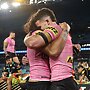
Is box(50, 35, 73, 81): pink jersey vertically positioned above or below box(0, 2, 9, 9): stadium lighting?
below

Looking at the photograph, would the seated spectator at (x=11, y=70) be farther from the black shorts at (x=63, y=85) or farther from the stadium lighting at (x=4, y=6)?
the stadium lighting at (x=4, y=6)

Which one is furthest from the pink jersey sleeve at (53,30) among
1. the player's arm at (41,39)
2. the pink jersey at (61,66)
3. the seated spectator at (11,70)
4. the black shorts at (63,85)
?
the seated spectator at (11,70)

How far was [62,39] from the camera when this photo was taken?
2379 millimetres

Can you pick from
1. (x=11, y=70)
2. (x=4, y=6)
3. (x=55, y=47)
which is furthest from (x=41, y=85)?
(x=4, y=6)

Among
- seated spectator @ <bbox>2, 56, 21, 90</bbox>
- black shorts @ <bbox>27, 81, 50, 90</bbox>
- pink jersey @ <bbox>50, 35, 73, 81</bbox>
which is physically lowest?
seated spectator @ <bbox>2, 56, 21, 90</bbox>

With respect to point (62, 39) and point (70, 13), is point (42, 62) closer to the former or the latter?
point (62, 39)

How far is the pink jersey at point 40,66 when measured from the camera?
2426mm

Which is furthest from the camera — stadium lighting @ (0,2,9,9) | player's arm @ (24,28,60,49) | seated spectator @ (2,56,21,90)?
stadium lighting @ (0,2,9,9)

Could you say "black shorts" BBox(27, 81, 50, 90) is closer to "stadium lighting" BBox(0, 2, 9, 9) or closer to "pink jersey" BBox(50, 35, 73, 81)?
"pink jersey" BBox(50, 35, 73, 81)

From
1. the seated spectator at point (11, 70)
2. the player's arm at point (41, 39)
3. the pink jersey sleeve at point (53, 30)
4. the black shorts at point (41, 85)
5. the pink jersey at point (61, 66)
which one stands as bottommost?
the seated spectator at point (11, 70)

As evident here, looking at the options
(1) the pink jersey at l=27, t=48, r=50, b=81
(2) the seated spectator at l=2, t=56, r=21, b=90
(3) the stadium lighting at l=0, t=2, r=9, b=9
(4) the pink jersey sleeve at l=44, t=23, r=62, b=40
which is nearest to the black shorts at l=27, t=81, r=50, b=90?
(1) the pink jersey at l=27, t=48, r=50, b=81

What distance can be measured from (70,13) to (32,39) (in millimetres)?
16242

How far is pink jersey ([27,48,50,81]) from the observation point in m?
2.43

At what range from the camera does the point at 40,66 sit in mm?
2432
